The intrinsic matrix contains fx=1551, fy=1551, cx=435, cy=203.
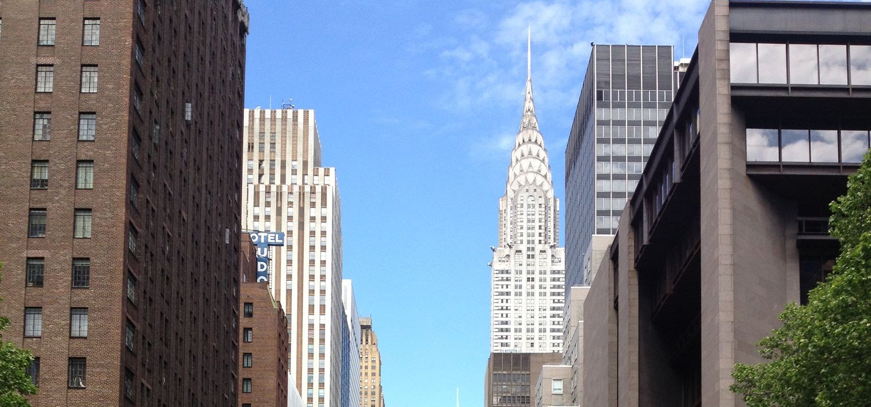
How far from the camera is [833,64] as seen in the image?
231ft

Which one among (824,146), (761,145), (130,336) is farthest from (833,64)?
(130,336)

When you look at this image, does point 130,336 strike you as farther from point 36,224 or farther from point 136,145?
point 136,145

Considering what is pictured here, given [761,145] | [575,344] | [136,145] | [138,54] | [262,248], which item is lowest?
[575,344]

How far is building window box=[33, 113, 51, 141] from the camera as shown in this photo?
286 ft

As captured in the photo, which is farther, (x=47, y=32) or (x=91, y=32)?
(x=91, y=32)

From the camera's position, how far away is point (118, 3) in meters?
89.5

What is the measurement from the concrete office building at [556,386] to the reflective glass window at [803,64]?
82038mm

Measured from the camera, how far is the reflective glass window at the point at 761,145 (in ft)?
230

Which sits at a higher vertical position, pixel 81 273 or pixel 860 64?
pixel 860 64

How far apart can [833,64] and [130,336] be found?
42639mm

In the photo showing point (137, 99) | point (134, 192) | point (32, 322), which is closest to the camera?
point (32, 322)

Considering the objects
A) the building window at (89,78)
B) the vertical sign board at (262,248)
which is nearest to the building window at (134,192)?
the building window at (89,78)

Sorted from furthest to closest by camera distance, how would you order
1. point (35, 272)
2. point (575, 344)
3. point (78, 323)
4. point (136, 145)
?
point (575, 344) < point (136, 145) < point (35, 272) < point (78, 323)

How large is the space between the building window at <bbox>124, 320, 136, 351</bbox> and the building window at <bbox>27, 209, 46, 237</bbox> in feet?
24.1
